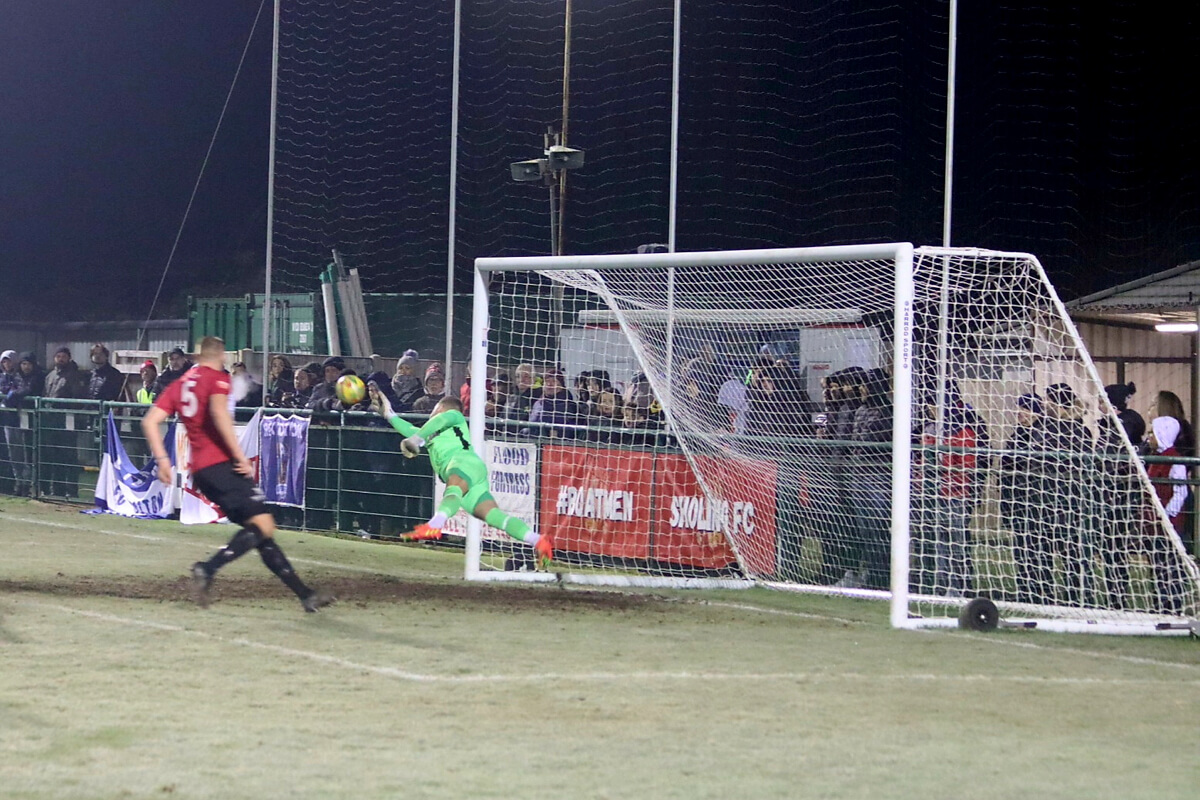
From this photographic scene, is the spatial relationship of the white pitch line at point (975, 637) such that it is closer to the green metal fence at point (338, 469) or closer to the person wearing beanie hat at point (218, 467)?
the green metal fence at point (338, 469)

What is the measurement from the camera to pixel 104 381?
2025 cm

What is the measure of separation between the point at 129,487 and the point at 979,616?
11.6 m

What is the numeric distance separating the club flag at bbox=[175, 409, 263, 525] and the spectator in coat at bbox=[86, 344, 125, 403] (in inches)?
129

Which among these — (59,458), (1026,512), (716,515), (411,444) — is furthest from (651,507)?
(59,458)

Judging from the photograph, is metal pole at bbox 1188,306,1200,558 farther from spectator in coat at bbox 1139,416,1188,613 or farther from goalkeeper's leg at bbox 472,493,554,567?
goalkeeper's leg at bbox 472,493,554,567

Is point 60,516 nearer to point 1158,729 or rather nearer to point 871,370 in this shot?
point 871,370

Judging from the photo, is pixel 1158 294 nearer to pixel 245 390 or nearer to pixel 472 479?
pixel 472 479

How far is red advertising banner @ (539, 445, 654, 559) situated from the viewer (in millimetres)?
13086

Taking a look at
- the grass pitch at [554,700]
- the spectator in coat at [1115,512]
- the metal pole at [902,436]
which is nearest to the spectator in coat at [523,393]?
the grass pitch at [554,700]

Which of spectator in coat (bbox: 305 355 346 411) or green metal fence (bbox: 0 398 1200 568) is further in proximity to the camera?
spectator in coat (bbox: 305 355 346 411)

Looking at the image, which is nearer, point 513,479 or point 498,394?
point 498,394

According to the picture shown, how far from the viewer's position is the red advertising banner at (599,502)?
42.9 ft

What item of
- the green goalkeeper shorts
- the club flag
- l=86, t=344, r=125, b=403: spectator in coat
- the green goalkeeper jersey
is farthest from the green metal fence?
the green goalkeeper shorts

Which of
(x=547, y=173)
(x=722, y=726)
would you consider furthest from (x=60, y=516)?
(x=722, y=726)
